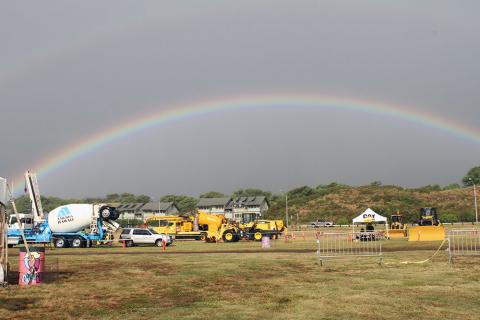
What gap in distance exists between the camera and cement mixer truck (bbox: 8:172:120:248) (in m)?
45.8

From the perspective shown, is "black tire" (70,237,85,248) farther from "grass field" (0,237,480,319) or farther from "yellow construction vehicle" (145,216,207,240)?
"grass field" (0,237,480,319)

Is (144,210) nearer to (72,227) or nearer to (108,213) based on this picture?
(108,213)

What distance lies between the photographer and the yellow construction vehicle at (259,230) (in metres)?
51.7

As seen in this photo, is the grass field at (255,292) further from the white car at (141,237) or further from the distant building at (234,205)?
the distant building at (234,205)

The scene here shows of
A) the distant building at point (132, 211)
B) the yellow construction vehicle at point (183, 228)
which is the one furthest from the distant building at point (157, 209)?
the yellow construction vehicle at point (183, 228)

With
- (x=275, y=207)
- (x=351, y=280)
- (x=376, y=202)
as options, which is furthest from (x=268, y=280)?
(x=275, y=207)

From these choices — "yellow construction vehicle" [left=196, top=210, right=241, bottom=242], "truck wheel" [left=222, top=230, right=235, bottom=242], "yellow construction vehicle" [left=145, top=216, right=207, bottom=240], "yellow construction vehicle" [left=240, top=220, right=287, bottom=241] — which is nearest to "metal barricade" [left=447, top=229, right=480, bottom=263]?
"yellow construction vehicle" [left=240, top=220, right=287, bottom=241]

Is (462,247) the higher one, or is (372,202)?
(372,202)

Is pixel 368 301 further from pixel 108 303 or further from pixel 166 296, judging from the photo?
pixel 108 303

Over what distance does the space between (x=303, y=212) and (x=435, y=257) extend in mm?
114429

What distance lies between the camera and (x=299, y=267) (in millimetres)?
22641

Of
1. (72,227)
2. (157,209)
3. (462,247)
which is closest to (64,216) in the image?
(72,227)

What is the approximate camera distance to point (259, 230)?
54.4m

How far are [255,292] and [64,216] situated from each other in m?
35.0
